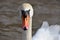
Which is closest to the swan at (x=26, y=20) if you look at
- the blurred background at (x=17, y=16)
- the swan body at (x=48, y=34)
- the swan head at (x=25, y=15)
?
the swan head at (x=25, y=15)

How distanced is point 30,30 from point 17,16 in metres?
1.12

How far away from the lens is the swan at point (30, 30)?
65.9 inches

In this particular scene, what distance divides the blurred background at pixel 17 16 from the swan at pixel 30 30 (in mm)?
615

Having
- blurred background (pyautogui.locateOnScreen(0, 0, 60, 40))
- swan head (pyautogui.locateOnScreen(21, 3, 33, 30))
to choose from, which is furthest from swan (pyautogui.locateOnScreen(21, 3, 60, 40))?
blurred background (pyautogui.locateOnScreen(0, 0, 60, 40))

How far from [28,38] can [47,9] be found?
136cm

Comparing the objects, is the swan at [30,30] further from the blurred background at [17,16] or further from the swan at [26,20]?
the blurred background at [17,16]

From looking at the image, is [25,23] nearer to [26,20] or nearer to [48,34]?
[26,20]

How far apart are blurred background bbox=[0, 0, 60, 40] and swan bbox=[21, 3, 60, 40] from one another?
62cm

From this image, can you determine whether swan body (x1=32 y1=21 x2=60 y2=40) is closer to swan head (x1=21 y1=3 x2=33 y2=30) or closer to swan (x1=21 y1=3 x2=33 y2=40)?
swan (x1=21 y1=3 x2=33 y2=40)

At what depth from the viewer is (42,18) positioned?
115 inches

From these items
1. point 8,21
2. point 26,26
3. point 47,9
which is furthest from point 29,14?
point 47,9

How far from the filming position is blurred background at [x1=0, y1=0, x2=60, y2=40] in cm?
267

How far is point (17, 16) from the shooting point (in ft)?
9.52

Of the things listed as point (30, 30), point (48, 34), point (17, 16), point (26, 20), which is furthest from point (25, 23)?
point (17, 16)
